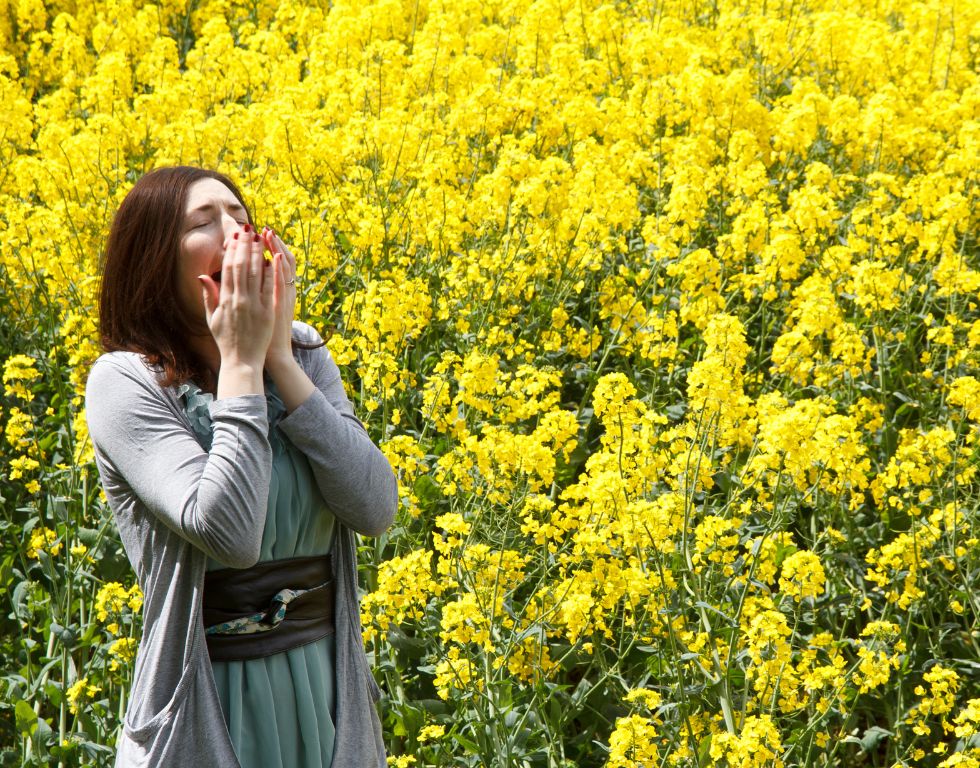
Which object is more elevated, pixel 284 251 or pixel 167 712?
pixel 284 251

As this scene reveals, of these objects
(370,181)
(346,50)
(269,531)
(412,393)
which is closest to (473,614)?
(269,531)

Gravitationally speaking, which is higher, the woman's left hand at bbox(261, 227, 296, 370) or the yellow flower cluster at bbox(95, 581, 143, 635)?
the woman's left hand at bbox(261, 227, 296, 370)

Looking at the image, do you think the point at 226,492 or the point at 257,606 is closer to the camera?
the point at 226,492

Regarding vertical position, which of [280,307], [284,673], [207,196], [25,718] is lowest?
[25,718]

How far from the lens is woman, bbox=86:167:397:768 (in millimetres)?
1704

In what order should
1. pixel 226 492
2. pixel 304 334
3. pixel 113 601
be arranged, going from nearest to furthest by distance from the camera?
pixel 226 492 → pixel 304 334 → pixel 113 601

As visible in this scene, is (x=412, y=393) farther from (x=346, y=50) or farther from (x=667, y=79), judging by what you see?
(x=346, y=50)

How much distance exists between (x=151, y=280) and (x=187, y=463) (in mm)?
353

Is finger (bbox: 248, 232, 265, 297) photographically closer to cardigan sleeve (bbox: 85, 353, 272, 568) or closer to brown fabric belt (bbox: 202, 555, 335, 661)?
cardigan sleeve (bbox: 85, 353, 272, 568)

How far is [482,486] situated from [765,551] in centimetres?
91

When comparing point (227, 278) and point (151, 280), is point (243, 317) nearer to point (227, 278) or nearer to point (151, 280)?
point (227, 278)

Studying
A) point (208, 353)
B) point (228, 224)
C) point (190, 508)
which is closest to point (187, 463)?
point (190, 508)

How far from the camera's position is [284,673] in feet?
5.96

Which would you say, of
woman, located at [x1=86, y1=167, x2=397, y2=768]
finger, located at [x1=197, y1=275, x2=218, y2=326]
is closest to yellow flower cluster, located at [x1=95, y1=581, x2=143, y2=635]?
woman, located at [x1=86, y1=167, x2=397, y2=768]
